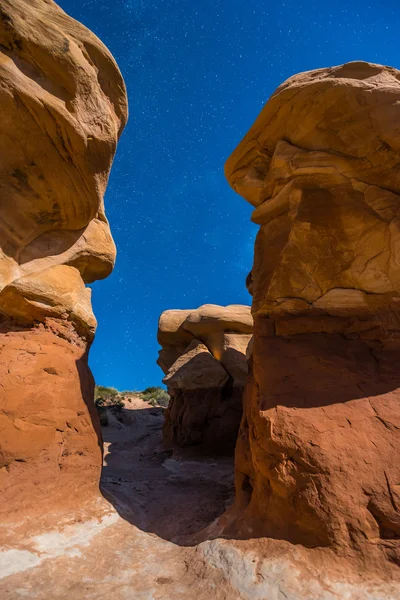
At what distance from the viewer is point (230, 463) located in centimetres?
1099

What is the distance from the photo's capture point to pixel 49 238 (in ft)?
24.0

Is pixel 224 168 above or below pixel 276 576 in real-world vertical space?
above

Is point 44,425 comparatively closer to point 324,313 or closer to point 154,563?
point 154,563

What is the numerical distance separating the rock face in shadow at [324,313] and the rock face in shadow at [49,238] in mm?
2827

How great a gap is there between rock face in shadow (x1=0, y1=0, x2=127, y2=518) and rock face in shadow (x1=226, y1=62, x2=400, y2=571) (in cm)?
283

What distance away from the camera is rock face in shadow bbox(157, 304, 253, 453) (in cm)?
1280

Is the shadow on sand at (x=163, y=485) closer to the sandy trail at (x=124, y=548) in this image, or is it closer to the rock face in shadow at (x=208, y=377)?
the sandy trail at (x=124, y=548)

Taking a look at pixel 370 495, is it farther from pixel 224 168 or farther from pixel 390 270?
pixel 224 168

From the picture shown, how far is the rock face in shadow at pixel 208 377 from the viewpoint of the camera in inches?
504

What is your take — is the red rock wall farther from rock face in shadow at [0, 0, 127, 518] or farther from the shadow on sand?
the shadow on sand

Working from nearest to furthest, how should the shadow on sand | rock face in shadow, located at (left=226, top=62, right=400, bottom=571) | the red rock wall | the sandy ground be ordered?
the sandy ground, rock face in shadow, located at (left=226, top=62, right=400, bottom=571), the red rock wall, the shadow on sand

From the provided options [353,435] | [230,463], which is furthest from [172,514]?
[230,463]

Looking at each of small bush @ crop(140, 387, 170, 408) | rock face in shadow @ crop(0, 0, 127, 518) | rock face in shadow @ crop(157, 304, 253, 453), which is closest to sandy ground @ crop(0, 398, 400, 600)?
rock face in shadow @ crop(0, 0, 127, 518)

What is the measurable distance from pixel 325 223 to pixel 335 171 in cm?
79
